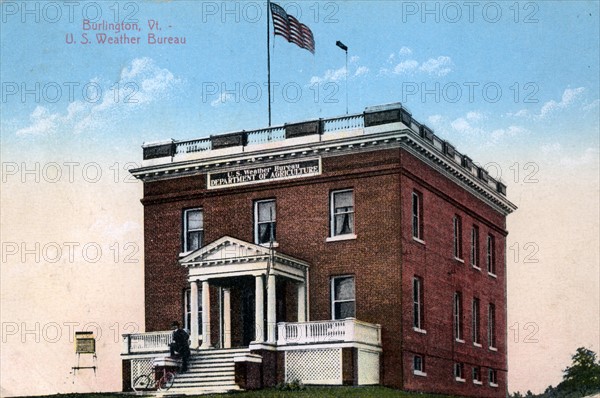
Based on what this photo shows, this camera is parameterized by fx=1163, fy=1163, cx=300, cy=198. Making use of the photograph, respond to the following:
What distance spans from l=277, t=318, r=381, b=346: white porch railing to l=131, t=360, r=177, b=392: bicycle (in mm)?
3743

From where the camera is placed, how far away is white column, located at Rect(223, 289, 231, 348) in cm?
4062

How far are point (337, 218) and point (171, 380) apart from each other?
26.2 feet

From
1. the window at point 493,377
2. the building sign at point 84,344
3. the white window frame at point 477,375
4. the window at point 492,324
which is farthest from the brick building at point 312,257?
the window at point 492,324

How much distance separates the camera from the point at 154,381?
38906 millimetres

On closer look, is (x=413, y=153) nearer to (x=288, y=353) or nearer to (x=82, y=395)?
(x=288, y=353)

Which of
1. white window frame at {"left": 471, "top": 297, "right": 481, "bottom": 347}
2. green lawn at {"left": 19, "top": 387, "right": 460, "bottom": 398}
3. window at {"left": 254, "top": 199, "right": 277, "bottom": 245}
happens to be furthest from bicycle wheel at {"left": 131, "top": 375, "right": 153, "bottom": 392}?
white window frame at {"left": 471, "top": 297, "right": 481, "bottom": 347}

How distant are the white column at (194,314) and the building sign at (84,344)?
3.42 m

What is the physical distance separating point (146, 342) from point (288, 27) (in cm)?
1225

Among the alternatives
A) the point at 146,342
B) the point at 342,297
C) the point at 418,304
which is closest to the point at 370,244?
the point at 342,297

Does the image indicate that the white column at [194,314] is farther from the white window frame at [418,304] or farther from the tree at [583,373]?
the tree at [583,373]

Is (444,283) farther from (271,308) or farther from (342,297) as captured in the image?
(271,308)

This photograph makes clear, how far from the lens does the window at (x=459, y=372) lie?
142ft

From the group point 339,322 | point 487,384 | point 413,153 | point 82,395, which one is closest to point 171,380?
point 82,395

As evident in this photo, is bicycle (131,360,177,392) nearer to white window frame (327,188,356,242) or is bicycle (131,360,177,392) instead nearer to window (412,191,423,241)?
white window frame (327,188,356,242)
